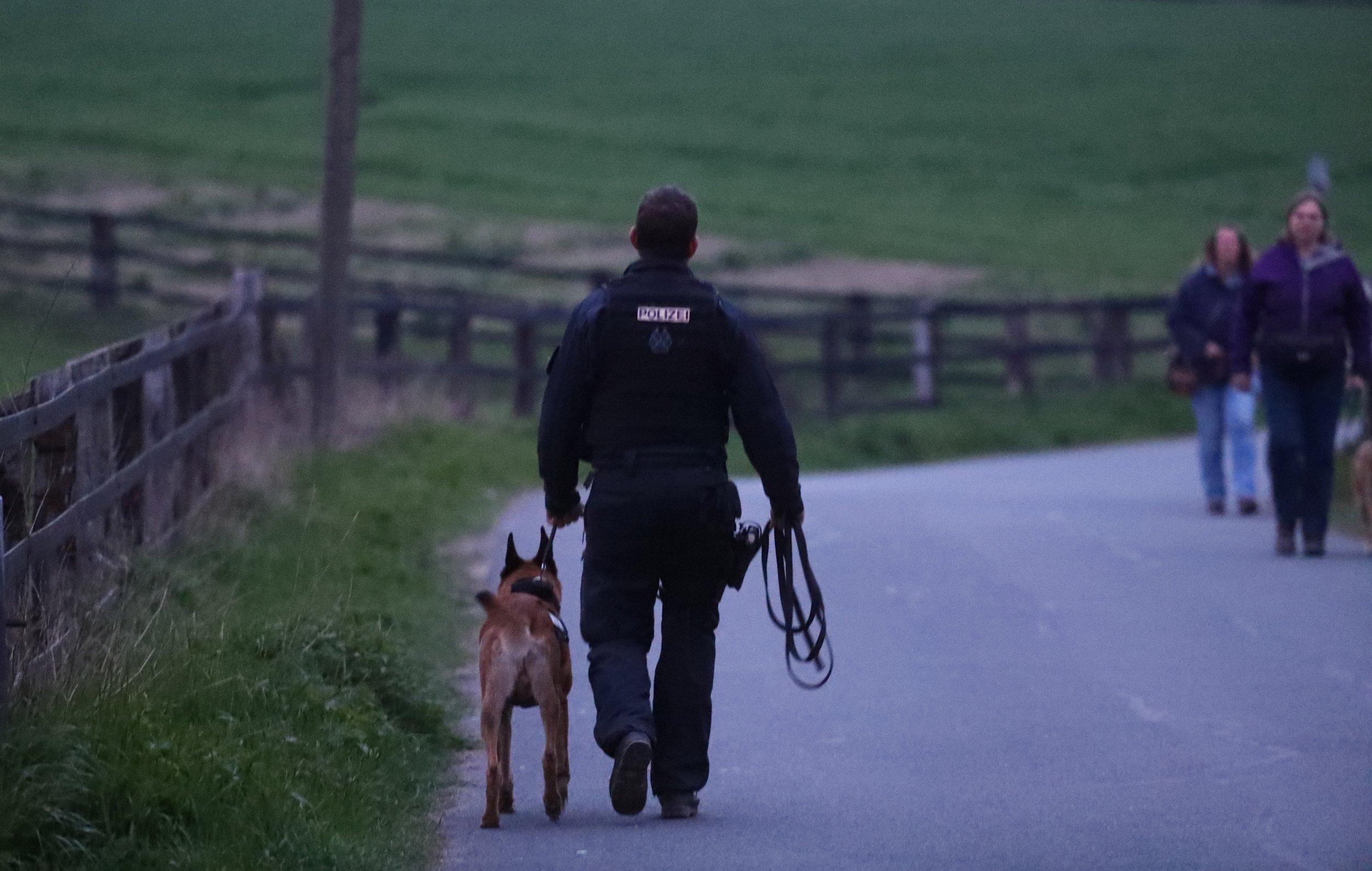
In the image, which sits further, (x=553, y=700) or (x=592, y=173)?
(x=592, y=173)

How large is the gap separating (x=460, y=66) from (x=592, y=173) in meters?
13.4

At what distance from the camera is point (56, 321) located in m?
24.6

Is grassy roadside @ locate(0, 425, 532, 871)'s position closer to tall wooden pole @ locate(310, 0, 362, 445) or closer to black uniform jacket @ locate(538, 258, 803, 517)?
black uniform jacket @ locate(538, 258, 803, 517)

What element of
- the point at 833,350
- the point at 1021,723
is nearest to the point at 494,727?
the point at 1021,723

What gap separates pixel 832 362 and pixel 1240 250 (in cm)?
1000

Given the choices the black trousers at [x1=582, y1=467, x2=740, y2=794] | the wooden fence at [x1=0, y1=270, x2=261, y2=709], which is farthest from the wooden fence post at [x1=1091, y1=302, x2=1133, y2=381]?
the black trousers at [x1=582, y1=467, x2=740, y2=794]

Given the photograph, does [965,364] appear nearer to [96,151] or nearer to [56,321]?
[56,321]

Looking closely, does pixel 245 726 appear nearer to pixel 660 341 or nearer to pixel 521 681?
pixel 521 681

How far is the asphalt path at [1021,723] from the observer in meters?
6.42

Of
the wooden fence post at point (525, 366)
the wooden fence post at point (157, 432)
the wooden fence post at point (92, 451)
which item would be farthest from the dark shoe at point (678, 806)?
the wooden fence post at point (525, 366)

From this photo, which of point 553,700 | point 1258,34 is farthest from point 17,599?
point 1258,34

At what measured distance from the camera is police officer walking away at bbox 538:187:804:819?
6.54m

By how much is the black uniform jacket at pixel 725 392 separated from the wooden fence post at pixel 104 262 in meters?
20.8

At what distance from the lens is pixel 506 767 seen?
682 centimetres
